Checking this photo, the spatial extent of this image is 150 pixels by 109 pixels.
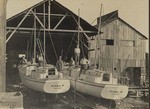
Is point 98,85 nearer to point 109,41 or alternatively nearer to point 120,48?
point 120,48

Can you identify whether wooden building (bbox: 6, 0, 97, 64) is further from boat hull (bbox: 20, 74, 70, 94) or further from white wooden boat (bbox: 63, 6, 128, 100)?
boat hull (bbox: 20, 74, 70, 94)

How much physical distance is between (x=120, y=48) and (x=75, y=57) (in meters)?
3.93

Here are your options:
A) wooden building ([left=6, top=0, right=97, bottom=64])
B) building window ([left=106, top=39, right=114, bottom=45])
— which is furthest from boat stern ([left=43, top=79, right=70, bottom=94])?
building window ([left=106, top=39, right=114, bottom=45])

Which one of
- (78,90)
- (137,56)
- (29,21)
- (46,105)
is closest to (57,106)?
(46,105)

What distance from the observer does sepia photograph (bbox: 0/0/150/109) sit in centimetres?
1225

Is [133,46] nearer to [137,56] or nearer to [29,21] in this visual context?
[137,56]

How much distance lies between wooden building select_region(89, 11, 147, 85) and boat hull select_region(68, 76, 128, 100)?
683cm

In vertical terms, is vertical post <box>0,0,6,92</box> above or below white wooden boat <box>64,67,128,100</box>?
above

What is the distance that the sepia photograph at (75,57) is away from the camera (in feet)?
40.2

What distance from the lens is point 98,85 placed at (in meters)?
16.9

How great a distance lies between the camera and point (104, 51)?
25172 millimetres

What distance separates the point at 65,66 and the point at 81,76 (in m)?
3.71

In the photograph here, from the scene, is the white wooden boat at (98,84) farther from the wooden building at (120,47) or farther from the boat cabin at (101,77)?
the wooden building at (120,47)

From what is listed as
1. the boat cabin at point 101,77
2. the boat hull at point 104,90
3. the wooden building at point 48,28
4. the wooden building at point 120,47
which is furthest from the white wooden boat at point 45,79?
the wooden building at point 120,47
